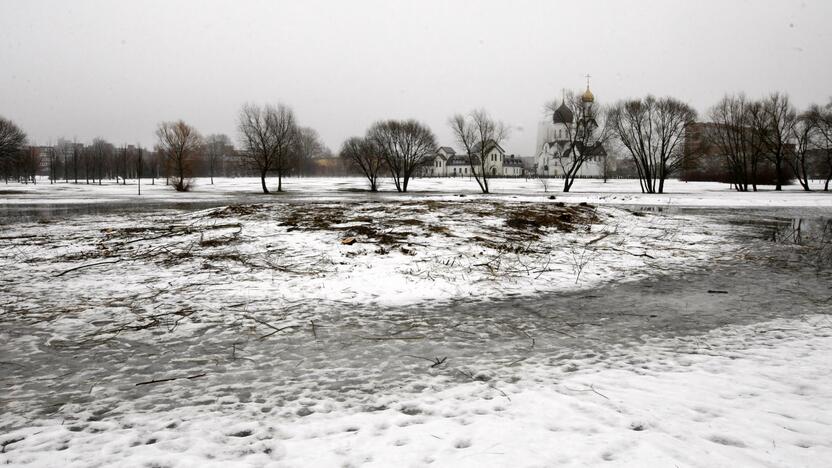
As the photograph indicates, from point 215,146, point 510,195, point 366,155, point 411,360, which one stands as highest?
point 215,146

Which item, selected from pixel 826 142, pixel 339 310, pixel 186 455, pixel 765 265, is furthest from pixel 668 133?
pixel 186 455

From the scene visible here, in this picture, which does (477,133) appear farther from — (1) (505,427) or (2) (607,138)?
(1) (505,427)

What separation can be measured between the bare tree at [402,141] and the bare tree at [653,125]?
21332mm

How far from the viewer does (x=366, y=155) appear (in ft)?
176

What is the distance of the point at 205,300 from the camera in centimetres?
640

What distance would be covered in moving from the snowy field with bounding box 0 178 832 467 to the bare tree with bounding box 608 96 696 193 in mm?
42523

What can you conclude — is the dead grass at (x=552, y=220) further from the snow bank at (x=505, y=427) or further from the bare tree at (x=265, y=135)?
the bare tree at (x=265, y=135)

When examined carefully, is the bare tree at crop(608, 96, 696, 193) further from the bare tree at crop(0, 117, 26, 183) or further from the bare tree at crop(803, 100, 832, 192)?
the bare tree at crop(0, 117, 26, 183)

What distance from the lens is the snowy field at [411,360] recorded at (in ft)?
9.28

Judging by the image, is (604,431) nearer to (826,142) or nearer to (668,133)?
(668,133)

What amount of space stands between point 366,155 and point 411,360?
51.1 m

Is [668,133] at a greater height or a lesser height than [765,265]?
greater

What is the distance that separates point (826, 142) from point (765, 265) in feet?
185

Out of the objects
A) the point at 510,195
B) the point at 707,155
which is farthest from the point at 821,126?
the point at 510,195
